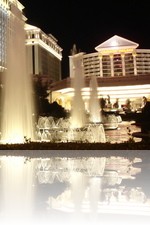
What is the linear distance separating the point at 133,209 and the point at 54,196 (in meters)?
0.86

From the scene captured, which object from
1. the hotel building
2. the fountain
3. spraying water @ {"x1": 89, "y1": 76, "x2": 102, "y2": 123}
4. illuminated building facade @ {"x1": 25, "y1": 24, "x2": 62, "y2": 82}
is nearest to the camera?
the fountain

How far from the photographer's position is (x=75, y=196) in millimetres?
3170

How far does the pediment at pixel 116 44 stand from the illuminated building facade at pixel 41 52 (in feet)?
35.3

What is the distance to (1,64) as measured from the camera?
43000 mm

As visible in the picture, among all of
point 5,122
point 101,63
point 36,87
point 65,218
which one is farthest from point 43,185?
point 101,63

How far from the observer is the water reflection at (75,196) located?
98.4 inches

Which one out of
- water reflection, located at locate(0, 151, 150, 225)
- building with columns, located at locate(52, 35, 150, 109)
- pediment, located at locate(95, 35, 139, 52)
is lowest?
water reflection, located at locate(0, 151, 150, 225)

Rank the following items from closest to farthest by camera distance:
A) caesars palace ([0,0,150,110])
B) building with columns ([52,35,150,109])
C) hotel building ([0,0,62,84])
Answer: caesars palace ([0,0,150,110]), hotel building ([0,0,62,84]), building with columns ([52,35,150,109])

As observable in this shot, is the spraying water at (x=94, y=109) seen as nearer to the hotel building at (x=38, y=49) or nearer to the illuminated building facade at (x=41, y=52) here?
the hotel building at (x=38, y=49)

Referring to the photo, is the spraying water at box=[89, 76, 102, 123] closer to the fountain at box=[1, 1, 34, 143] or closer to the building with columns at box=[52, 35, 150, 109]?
the fountain at box=[1, 1, 34, 143]

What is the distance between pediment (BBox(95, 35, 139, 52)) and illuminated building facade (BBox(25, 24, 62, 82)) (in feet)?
35.3

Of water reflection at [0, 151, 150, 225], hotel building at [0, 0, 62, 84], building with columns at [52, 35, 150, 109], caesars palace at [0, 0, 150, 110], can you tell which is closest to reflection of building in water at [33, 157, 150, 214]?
water reflection at [0, 151, 150, 225]

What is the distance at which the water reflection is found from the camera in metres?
2.50

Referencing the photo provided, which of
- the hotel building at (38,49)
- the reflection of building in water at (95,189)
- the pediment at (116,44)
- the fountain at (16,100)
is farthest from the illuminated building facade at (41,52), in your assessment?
the reflection of building in water at (95,189)
